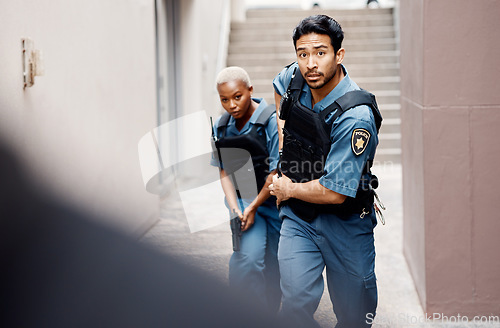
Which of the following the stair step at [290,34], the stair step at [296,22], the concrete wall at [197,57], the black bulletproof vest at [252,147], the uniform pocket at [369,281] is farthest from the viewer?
the stair step at [296,22]

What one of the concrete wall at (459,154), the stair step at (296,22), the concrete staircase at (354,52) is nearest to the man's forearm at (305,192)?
the concrete wall at (459,154)

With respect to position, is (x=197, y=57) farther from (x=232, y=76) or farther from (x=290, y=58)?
(x=232, y=76)

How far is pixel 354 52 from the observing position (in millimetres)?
11812

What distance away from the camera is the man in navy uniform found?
277cm

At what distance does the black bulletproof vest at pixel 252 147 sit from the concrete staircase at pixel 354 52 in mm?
6663

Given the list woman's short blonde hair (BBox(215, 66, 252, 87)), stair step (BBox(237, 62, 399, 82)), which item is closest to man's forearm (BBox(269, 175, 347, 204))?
woman's short blonde hair (BBox(215, 66, 252, 87))

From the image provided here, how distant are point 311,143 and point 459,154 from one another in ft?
4.46

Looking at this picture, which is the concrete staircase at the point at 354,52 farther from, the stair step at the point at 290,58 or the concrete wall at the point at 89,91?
the concrete wall at the point at 89,91

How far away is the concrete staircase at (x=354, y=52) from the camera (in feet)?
35.0

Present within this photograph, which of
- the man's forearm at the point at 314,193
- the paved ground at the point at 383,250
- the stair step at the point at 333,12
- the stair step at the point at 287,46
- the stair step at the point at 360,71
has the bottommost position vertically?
the paved ground at the point at 383,250

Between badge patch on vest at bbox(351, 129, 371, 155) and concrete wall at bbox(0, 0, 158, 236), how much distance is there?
109cm

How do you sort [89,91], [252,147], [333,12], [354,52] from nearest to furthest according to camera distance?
[252,147] → [89,91] → [354,52] → [333,12]

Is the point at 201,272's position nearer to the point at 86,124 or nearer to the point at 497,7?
the point at 497,7

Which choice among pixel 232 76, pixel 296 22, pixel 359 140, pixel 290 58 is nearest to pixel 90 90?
pixel 232 76
